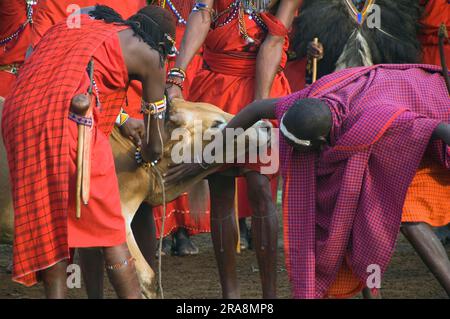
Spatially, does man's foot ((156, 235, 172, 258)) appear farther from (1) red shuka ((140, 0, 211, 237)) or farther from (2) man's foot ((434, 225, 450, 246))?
(2) man's foot ((434, 225, 450, 246))

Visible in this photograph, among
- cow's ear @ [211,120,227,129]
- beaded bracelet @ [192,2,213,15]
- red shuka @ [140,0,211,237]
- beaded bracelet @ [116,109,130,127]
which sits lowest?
red shuka @ [140,0,211,237]

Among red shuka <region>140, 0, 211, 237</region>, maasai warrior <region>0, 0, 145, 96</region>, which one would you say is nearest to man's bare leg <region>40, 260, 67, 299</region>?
red shuka <region>140, 0, 211, 237</region>

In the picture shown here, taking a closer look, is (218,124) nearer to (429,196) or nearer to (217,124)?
(217,124)

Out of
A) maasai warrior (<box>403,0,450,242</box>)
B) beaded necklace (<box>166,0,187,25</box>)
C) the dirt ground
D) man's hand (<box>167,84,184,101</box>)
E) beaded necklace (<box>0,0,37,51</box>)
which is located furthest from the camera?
beaded necklace (<box>166,0,187,25</box>)

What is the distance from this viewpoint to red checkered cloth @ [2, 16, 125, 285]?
4387 millimetres

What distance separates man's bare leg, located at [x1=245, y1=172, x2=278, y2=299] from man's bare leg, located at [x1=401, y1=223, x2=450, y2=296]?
927 millimetres

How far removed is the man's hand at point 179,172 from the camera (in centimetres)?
544

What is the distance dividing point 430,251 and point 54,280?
5.71 ft

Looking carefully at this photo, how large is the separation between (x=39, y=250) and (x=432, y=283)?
302 centimetres

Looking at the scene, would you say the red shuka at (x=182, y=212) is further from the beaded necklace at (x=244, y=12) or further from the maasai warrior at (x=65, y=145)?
the maasai warrior at (x=65, y=145)

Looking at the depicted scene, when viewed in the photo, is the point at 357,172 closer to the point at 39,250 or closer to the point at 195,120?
the point at 195,120

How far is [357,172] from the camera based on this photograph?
475 cm

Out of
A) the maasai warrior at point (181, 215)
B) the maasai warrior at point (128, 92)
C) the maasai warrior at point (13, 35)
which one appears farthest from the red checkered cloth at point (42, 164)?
the maasai warrior at point (13, 35)

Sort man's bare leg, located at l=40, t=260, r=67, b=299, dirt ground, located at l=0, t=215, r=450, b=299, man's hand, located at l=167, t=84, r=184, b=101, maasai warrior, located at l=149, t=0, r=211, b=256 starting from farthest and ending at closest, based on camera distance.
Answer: maasai warrior, located at l=149, t=0, r=211, b=256 → dirt ground, located at l=0, t=215, r=450, b=299 → man's hand, located at l=167, t=84, r=184, b=101 → man's bare leg, located at l=40, t=260, r=67, b=299
